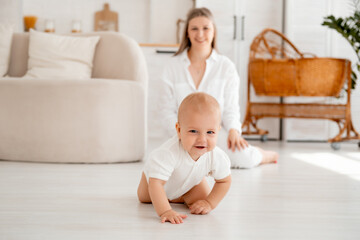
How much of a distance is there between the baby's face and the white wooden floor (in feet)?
0.68

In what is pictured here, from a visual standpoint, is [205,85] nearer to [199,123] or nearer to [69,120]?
[69,120]

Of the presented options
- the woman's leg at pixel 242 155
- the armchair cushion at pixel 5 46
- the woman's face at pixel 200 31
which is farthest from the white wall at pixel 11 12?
the woman's leg at pixel 242 155

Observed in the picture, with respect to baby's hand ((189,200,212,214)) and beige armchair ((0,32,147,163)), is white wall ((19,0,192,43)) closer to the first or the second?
beige armchair ((0,32,147,163))

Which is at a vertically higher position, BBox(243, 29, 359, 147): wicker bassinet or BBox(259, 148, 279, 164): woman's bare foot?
BBox(243, 29, 359, 147): wicker bassinet

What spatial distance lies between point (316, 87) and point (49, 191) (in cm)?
270

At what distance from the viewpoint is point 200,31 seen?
2268 millimetres

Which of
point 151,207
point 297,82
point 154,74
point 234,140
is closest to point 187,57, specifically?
point 234,140

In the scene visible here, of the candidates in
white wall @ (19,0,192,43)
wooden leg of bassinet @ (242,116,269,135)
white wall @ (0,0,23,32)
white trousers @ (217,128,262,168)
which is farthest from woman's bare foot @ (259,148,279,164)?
white wall @ (0,0,23,32)

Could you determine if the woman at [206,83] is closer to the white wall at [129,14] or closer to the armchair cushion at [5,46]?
the armchair cushion at [5,46]

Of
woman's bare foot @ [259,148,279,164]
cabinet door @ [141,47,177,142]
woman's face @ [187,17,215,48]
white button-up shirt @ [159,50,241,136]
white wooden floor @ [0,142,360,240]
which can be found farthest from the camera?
cabinet door @ [141,47,177,142]

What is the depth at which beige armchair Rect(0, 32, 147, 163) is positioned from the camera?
8.02ft

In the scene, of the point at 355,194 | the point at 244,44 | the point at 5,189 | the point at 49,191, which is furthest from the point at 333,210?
the point at 244,44

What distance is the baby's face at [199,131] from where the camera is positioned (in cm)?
122

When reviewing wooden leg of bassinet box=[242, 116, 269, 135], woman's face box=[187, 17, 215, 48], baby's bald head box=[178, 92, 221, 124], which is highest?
woman's face box=[187, 17, 215, 48]
